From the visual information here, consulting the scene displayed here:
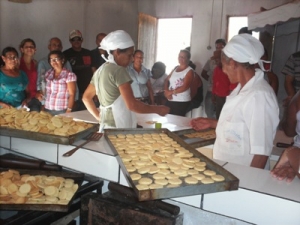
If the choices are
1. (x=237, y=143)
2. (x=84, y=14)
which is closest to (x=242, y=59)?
(x=237, y=143)

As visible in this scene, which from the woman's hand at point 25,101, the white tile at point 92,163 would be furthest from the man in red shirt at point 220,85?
the white tile at point 92,163

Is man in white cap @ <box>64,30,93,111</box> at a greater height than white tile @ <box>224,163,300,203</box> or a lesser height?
greater

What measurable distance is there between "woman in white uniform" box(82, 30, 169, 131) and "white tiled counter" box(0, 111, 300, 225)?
45cm

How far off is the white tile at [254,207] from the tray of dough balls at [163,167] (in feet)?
0.33

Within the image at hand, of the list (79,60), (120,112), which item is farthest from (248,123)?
(79,60)

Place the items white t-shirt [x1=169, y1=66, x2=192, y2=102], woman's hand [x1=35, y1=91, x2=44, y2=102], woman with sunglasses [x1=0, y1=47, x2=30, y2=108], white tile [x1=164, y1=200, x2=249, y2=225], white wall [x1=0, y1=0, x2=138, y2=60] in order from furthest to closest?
white wall [x1=0, y1=0, x2=138, y2=60] → white t-shirt [x1=169, y1=66, x2=192, y2=102] → woman's hand [x1=35, y1=91, x2=44, y2=102] → woman with sunglasses [x1=0, y1=47, x2=30, y2=108] → white tile [x1=164, y1=200, x2=249, y2=225]

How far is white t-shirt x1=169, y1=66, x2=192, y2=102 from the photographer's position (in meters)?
4.07

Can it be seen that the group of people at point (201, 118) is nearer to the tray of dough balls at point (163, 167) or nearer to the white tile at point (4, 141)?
the tray of dough balls at point (163, 167)

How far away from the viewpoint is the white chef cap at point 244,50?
4.76ft

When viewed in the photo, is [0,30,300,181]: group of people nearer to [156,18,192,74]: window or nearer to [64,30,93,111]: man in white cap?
[64,30,93,111]: man in white cap

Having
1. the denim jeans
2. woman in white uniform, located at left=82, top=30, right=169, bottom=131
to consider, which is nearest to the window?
the denim jeans

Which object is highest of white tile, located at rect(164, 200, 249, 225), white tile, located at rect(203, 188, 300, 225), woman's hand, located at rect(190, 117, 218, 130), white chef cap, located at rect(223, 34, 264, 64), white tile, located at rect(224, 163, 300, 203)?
white chef cap, located at rect(223, 34, 264, 64)

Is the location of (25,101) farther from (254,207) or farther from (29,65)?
(254,207)

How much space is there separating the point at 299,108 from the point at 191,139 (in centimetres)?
62
